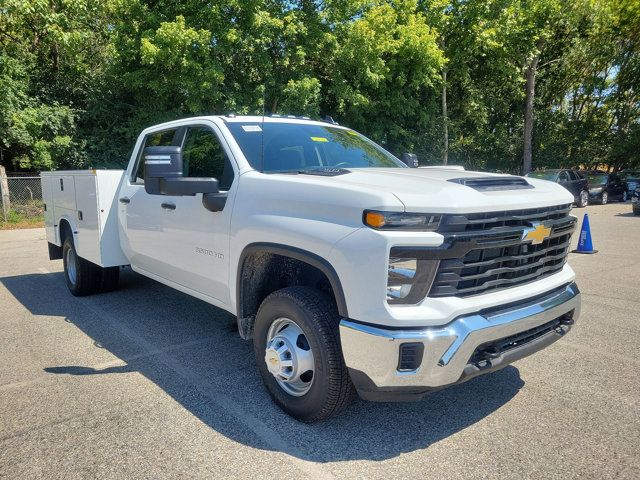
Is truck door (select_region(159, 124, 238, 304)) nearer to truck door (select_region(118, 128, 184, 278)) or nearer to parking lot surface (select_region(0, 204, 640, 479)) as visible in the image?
truck door (select_region(118, 128, 184, 278))

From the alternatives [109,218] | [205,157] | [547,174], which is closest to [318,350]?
[205,157]

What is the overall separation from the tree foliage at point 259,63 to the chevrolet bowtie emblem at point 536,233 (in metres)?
12.4

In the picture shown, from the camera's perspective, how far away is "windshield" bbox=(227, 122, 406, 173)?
3.81 m

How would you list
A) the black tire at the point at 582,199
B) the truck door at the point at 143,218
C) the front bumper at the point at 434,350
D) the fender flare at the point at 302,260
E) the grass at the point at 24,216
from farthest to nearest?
the black tire at the point at 582,199 < the grass at the point at 24,216 < the truck door at the point at 143,218 < the fender flare at the point at 302,260 < the front bumper at the point at 434,350

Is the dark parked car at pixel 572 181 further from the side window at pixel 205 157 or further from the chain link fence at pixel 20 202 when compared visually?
A: the side window at pixel 205 157

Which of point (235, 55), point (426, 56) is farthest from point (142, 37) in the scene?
point (426, 56)

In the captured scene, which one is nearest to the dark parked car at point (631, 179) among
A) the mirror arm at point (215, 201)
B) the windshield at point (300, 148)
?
the windshield at point (300, 148)

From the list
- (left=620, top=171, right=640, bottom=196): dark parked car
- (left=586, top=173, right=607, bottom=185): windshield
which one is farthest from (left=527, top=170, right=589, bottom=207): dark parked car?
(left=620, top=171, right=640, bottom=196): dark parked car

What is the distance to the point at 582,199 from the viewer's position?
872 inches

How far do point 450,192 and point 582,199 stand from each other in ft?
73.7

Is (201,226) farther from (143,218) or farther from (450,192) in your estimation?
(450,192)

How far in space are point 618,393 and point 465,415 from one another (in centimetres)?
122

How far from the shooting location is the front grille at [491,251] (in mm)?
2611

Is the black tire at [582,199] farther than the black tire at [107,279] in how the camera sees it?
Yes
